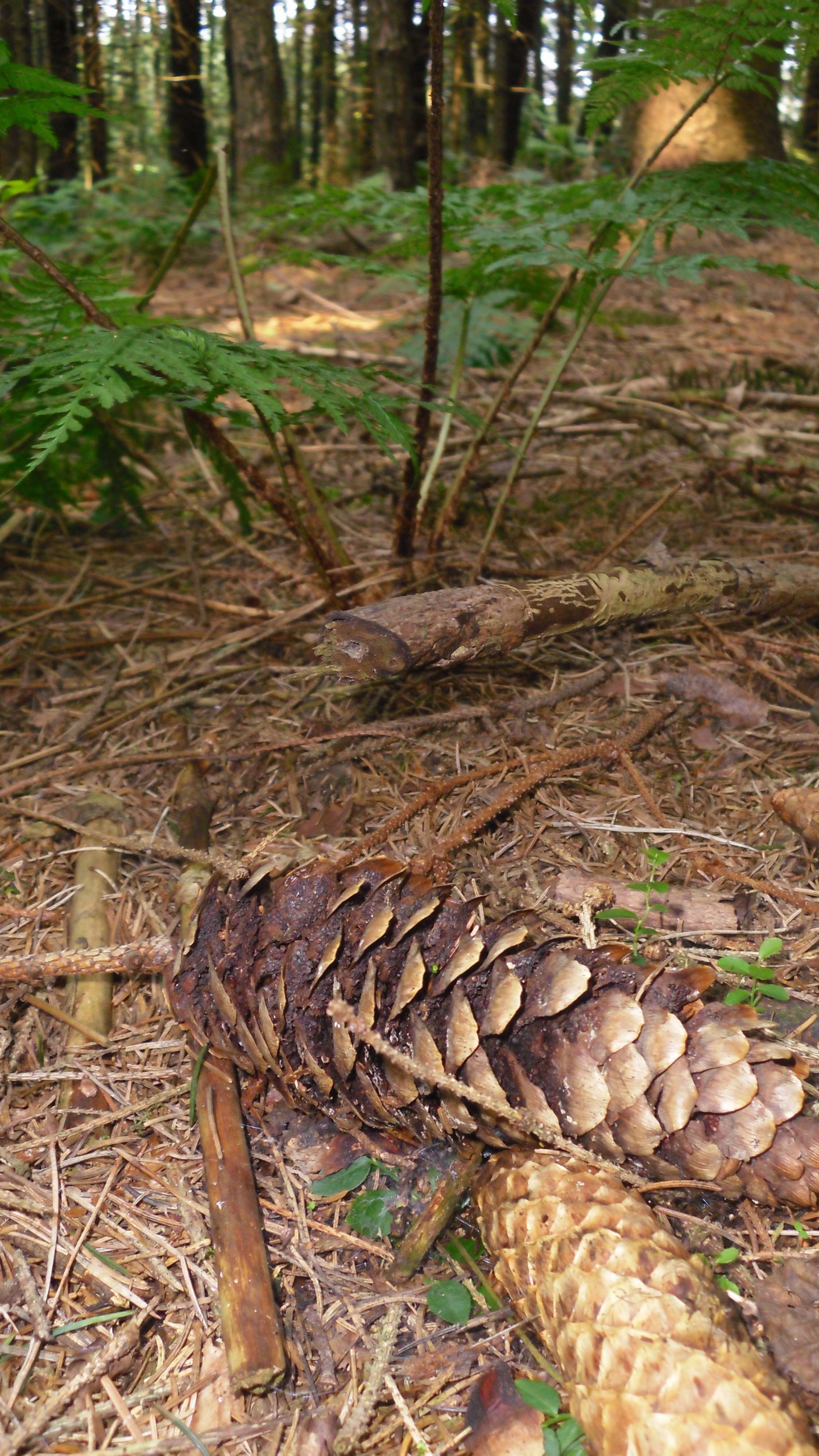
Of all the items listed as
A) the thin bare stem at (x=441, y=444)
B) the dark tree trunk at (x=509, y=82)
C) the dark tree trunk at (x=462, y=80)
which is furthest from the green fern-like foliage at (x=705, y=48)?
the dark tree trunk at (x=509, y=82)

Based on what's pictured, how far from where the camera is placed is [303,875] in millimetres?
1634

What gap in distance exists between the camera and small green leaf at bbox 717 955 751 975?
5.13 feet

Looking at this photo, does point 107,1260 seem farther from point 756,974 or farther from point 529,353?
point 529,353

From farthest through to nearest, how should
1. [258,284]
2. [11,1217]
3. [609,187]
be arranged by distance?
[258,284] → [609,187] → [11,1217]

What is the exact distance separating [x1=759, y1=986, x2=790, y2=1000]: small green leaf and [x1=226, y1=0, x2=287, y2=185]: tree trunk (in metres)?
8.93

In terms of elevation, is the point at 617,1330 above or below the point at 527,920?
below

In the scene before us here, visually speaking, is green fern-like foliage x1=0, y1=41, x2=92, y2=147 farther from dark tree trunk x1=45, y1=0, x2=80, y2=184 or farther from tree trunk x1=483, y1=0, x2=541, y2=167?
tree trunk x1=483, y1=0, x2=541, y2=167

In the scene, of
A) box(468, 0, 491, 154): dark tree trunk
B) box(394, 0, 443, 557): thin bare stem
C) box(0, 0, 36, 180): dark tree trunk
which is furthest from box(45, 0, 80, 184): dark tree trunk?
box(468, 0, 491, 154): dark tree trunk

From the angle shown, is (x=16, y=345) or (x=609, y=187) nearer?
(x=16, y=345)

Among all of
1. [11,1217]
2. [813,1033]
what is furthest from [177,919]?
[813,1033]

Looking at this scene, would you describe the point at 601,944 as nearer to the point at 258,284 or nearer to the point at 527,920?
the point at 527,920

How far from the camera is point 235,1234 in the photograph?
1314 mm

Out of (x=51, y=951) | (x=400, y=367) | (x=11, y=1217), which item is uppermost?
(x=400, y=367)

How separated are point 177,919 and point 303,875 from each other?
0.41m
